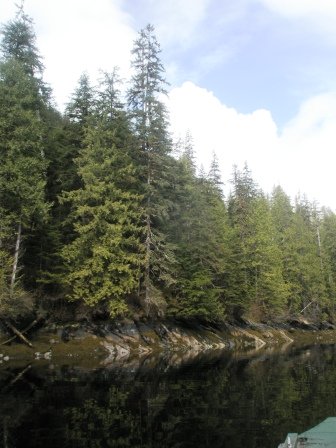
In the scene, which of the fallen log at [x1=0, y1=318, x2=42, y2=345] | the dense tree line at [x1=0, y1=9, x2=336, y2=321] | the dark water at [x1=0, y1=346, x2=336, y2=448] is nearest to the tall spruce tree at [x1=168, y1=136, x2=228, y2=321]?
the dense tree line at [x1=0, y1=9, x2=336, y2=321]

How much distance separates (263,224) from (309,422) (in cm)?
4443

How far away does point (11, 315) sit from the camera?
24.1m

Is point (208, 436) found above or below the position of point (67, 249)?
below

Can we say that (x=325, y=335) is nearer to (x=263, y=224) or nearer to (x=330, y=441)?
(x=263, y=224)

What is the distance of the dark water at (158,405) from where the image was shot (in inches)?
417

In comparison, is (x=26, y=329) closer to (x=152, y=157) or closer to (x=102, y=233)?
(x=102, y=233)

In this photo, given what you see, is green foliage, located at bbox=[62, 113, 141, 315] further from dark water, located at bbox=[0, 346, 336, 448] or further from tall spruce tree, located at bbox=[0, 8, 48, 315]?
dark water, located at bbox=[0, 346, 336, 448]

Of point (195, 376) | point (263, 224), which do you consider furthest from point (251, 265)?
point (195, 376)

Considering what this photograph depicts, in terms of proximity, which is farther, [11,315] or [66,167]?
[66,167]

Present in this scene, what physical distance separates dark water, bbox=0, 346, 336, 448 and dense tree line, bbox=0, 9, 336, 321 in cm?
761

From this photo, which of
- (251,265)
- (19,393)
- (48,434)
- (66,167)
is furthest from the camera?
(251,265)

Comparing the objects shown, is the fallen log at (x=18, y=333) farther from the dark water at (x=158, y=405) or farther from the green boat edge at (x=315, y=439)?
the green boat edge at (x=315, y=439)

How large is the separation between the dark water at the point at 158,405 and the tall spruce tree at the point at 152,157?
399 inches

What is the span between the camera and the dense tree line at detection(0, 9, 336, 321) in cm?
2622
